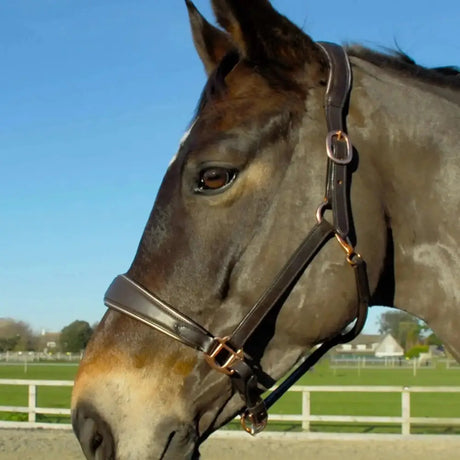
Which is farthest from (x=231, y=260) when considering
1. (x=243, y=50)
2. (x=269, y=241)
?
(x=243, y=50)

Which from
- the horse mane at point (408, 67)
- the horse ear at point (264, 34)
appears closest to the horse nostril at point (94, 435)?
the horse ear at point (264, 34)

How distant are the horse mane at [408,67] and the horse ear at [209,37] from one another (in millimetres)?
478

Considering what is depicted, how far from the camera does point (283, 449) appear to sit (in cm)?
1115

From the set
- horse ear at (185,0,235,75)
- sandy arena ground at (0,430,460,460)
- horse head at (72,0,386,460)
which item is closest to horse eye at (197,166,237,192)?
horse head at (72,0,386,460)

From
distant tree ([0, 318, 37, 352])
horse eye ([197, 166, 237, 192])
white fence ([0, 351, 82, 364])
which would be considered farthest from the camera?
white fence ([0, 351, 82, 364])

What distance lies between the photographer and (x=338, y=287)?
215cm

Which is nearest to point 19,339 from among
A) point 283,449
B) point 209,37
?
point 283,449

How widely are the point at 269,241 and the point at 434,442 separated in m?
10.5

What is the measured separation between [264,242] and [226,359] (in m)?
0.38

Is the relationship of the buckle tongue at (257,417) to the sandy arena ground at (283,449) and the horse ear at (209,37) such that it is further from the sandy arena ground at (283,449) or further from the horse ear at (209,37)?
the sandy arena ground at (283,449)

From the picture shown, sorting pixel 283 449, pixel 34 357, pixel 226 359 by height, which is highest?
pixel 226 359

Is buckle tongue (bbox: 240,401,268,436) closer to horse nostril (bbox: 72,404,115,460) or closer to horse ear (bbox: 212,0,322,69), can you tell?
horse nostril (bbox: 72,404,115,460)

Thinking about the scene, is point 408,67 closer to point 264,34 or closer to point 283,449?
point 264,34

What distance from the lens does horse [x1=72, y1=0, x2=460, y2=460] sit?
82.6 inches
